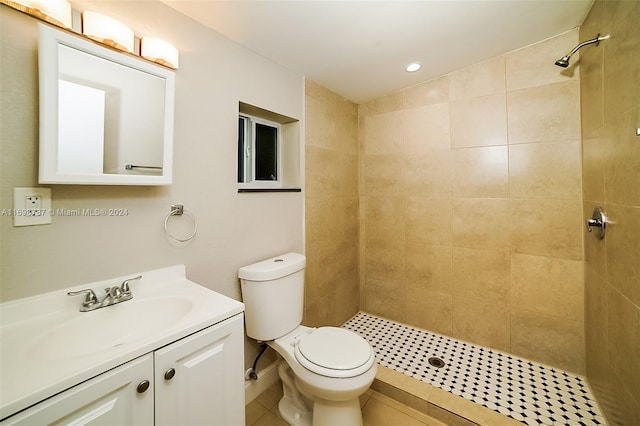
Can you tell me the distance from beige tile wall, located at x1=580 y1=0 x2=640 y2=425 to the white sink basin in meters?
1.79

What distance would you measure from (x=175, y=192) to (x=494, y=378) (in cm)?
215

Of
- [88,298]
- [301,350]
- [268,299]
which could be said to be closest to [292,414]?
[301,350]

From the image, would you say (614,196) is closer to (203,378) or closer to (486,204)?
(486,204)

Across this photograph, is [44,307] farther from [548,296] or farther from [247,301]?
[548,296]

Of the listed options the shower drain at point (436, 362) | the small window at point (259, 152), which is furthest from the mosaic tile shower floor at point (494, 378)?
the small window at point (259, 152)

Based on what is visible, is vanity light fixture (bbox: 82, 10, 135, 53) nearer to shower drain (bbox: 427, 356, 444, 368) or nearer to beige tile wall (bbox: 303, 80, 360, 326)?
beige tile wall (bbox: 303, 80, 360, 326)

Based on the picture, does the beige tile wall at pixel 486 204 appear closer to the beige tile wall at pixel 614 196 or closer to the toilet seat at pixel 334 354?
the beige tile wall at pixel 614 196

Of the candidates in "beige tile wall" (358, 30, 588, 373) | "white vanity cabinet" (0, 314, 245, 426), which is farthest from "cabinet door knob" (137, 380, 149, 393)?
"beige tile wall" (358, 30, 588, 373)

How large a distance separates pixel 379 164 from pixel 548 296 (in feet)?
5.03

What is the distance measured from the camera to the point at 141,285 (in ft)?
3.60

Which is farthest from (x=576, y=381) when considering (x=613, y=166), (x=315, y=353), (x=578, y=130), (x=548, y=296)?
(x=315, y=353)

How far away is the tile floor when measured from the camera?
140cm

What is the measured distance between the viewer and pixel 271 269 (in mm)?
1418

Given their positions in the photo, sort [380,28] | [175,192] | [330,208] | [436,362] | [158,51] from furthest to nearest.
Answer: [330,208]
[436,362]
[380,28]
[175,192]
[158,51]
